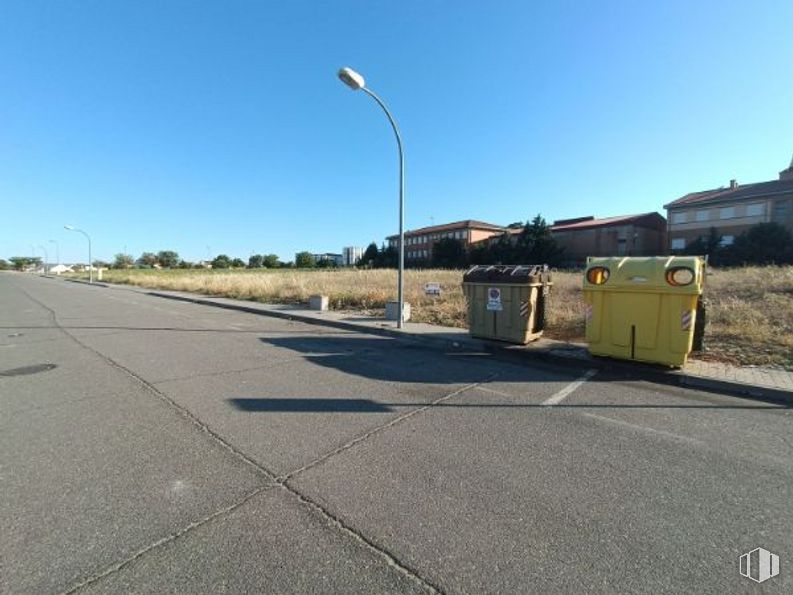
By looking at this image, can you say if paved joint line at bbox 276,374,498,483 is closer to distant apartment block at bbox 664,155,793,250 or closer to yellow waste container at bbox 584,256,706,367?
yellow waste container at bbox 584,256,706,367

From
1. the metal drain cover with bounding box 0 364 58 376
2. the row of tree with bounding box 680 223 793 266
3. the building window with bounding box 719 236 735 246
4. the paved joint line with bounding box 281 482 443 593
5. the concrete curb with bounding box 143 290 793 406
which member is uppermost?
the building window with bounding box 719 236 735 246

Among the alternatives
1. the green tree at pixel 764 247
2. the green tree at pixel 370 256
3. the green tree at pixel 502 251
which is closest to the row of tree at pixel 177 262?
the green tree at pixel 370 256

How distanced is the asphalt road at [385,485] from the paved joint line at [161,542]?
0.04 ft

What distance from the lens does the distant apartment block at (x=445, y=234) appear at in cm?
7900

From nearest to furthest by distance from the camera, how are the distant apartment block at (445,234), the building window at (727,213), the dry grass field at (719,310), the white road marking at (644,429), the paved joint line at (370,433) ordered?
the paved joint line at (370,433), the white road marking at (644,429), the dry grass field at (719,310), the building window at (727,213), the distant apartment block at (445,234)

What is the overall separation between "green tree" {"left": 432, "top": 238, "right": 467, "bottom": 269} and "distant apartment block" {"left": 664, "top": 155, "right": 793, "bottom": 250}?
96.9 feet

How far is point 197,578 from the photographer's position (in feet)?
6.57

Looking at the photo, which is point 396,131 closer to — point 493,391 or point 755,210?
point 493,391

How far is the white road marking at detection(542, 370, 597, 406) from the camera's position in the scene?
4.74 metres

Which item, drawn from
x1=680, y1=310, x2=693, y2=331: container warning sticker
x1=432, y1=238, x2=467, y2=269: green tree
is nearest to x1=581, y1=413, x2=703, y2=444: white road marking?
x1=680, y1=310, x2=693, y2=331: container warning sticker

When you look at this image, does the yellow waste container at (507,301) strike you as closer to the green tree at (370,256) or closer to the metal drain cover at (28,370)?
the metal drain cover at (28,370)

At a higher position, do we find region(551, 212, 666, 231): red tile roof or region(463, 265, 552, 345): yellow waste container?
region(551, 212, 666, 231): red tile roof

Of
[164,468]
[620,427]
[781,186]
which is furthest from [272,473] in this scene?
[781,186]

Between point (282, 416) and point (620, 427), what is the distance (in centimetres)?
349
